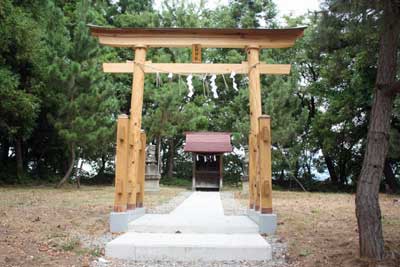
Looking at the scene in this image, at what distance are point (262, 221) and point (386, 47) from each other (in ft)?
9.89

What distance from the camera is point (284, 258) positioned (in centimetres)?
491

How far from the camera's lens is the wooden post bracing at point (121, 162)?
20.8 feet

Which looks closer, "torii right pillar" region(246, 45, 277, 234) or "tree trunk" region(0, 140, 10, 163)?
"torii right pillar" region(246, 45, 277, 234)

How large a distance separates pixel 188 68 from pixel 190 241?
315 centimetres

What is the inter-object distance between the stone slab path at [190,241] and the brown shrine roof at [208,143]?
10732 mm

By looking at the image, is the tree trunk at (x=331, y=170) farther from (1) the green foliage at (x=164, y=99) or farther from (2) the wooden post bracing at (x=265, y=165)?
(2) the wooden post bracing at (x=265, y=165)

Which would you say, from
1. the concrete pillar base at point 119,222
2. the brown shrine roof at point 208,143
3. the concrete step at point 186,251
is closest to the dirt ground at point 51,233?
the concrete pillar base at point 119,222

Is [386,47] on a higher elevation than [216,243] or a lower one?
higher

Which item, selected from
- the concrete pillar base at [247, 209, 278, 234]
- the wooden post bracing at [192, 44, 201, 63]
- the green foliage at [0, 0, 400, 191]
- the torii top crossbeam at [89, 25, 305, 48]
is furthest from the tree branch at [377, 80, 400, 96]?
the wooden post bracing at [192, 44, 201, 63]

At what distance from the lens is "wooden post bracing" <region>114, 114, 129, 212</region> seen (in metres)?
6.33

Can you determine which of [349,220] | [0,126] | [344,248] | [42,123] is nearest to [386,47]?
[344,248]

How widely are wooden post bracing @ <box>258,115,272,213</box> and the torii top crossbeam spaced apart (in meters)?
1.61

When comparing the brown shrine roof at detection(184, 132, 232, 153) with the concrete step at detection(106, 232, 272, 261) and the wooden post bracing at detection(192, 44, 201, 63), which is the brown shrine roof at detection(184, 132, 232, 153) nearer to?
the wooden post bracing at detection(192, 44, 201, 63)

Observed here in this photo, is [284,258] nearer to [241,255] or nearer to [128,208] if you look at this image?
[241,255]
